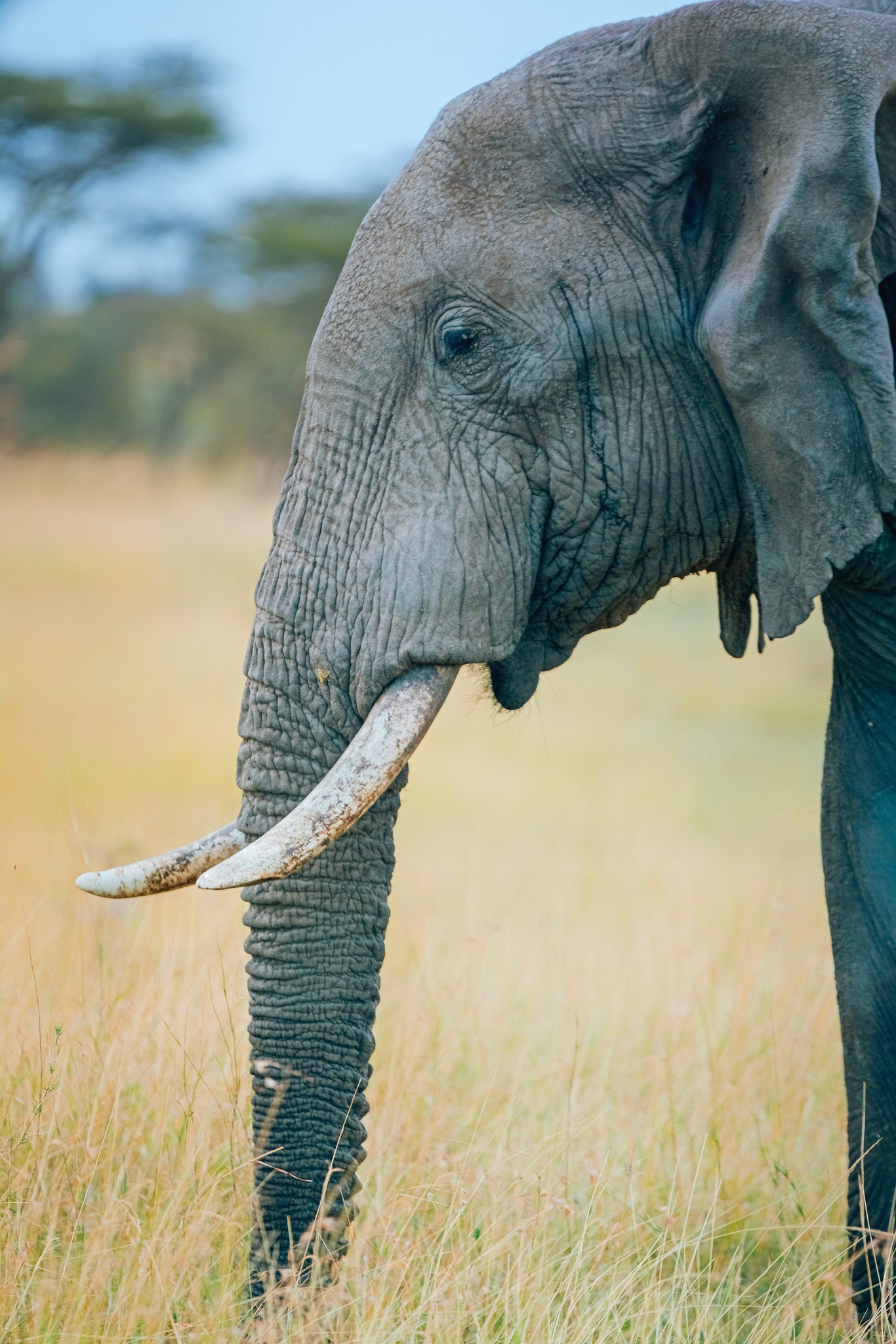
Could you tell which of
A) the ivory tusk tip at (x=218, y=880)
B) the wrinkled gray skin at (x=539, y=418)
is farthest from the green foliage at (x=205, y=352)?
the ivory tusk tip at (x=218, y=880)

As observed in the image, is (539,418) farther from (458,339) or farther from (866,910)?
(866,910)

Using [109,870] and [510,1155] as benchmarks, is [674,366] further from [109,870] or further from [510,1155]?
[510,1155]

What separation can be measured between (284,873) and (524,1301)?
1.24 m

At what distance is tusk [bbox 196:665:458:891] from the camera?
245cm

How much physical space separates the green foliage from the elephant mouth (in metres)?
24.2

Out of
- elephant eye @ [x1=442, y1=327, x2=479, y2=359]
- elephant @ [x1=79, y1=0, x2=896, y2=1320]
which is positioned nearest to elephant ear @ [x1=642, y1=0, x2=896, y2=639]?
elephant @ [x1=79, y1=0, x2=896, y2=1320]

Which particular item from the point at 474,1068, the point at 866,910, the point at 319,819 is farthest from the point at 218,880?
the point at 474,1068

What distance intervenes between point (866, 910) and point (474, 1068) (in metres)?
1.63

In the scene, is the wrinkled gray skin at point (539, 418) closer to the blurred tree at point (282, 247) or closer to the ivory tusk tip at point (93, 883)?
the ivory tusk tip at point (93, 883)

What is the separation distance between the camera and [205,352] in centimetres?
2972

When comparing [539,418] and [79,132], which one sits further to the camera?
[79,132]

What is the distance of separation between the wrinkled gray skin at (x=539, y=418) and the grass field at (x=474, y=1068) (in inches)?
14.6

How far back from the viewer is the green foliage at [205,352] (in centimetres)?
2755

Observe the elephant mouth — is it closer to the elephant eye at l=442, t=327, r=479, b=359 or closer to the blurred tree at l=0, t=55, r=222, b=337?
the elephant eye at l=442, t=327, r=479, b=359
